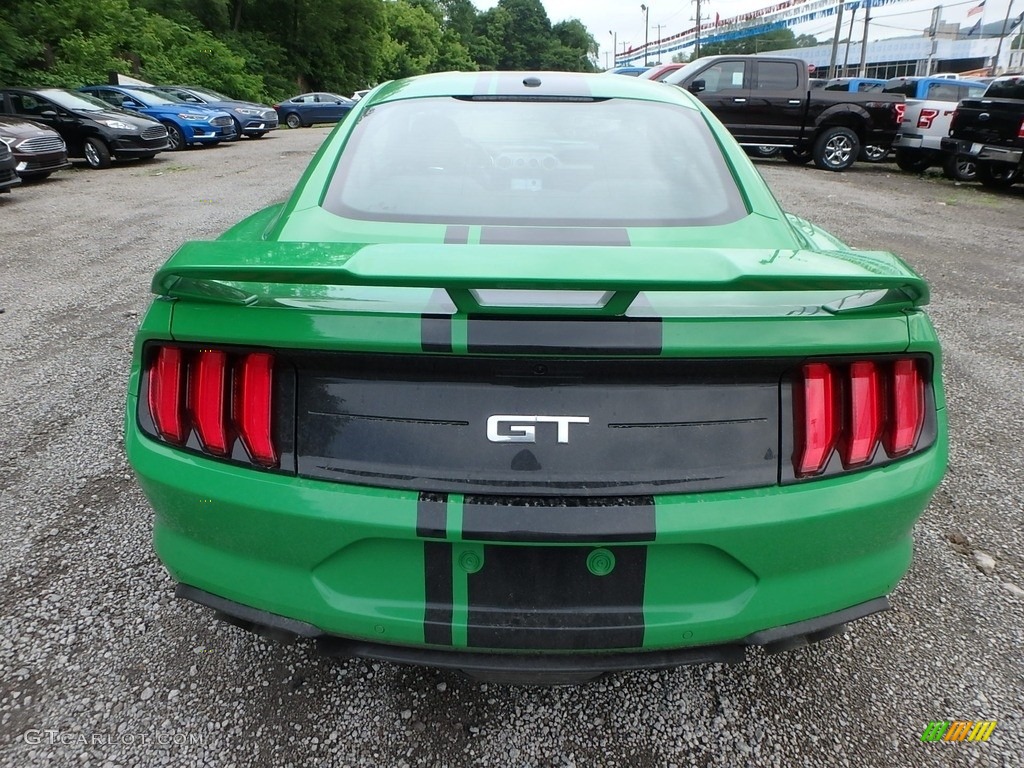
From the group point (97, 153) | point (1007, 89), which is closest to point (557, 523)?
point (1007, 89)

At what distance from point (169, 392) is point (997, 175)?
14.3 m

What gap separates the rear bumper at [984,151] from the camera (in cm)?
1052

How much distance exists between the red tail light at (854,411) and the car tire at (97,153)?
14.7 meters

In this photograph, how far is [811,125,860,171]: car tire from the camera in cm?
1341

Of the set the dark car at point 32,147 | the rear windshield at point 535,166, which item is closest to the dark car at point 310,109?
the dark car at point 32,147

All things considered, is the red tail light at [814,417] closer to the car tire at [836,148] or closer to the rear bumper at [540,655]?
the rear bumper at [540,655]

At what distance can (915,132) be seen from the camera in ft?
43.4

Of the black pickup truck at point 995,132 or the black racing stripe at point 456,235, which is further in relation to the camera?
the black pickup truck at point 995,132

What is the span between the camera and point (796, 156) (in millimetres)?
14719

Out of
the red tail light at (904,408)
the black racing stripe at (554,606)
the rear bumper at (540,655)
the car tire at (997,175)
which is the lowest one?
the car tire at (997,175)

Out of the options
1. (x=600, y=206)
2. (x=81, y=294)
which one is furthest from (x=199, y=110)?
(x=600, y=206)

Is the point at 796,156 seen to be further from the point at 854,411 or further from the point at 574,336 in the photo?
the point at 574,336

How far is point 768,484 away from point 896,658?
107cm

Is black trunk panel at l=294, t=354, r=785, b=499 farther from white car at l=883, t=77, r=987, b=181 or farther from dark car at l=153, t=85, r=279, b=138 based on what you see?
dark car at l=153, t=85, r=279, b=138
